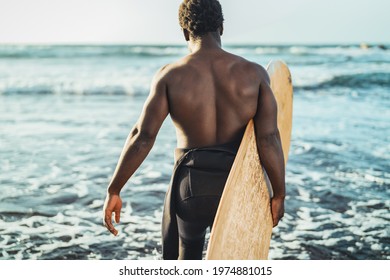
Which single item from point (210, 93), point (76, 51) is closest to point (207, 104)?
point (210, 93)

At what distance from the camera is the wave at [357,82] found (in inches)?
482

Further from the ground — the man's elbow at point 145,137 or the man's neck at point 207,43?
the man's neck at point 207,43

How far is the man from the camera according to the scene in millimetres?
1957

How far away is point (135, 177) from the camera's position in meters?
5.05

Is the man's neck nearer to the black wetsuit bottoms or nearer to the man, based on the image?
the man

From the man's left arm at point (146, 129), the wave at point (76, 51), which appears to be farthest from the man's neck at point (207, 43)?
the wave at point (76, 51)

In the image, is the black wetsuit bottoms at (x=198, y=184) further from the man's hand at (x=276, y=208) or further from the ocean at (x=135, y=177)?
the ocean at (x=135, y=177)

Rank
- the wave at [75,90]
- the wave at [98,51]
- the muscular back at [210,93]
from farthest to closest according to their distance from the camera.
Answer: the wave at [98,51] < the wave at [75,90] < the muscular back at [210,93]

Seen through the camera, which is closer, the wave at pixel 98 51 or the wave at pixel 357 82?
the wave at pixel 357 82

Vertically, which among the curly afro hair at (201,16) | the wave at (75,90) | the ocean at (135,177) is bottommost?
the ocean at (135,177)

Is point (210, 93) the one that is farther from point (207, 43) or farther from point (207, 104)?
point (207, 43)

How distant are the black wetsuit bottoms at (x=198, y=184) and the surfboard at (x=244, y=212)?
0.16ft

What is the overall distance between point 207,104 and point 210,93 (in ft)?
0.15

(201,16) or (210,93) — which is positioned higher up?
(201,16)
